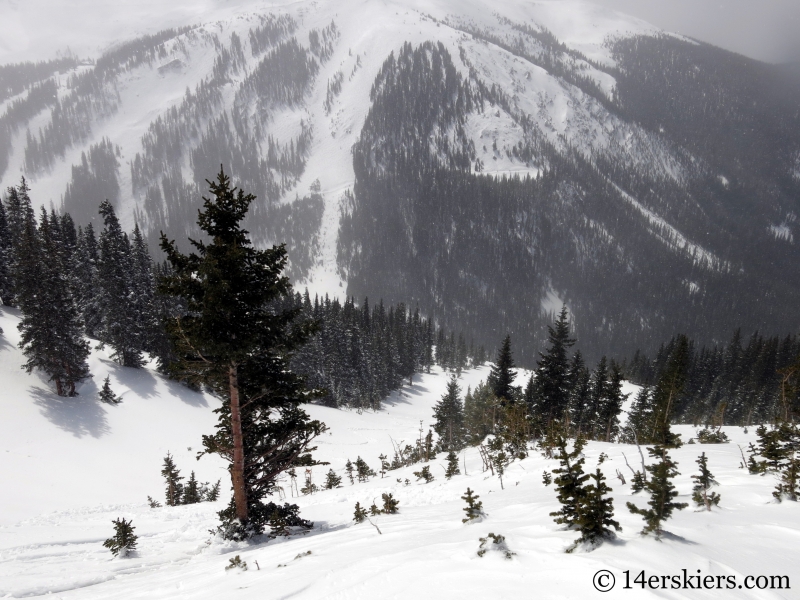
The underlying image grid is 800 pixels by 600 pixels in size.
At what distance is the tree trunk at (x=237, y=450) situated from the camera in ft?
30.2

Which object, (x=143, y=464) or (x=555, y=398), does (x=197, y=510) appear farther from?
(x=555, y=398)

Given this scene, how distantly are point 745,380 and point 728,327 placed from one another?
6037 inches

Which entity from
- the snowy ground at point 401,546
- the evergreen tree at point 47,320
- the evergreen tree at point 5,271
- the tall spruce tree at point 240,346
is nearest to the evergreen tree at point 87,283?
the evergreen tree at point 5,271

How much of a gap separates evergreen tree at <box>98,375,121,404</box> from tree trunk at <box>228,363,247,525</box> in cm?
3091

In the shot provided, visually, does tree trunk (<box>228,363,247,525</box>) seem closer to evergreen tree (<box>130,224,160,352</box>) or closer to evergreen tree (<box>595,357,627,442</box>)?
evergreen tree (<box>595,357,627,442</box>)

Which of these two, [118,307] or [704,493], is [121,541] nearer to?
[704,493]

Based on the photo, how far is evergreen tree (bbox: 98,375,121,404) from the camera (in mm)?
31891

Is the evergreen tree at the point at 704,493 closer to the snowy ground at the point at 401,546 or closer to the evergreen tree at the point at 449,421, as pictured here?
the snowy ground at the point at 401,546

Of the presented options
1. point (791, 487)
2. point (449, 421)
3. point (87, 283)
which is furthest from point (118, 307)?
point (791, 487)

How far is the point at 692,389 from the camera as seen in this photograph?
73000 millimetres

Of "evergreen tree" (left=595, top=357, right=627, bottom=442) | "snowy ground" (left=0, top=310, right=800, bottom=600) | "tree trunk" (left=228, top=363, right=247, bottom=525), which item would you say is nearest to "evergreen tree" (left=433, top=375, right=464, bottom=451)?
"evergreen tree" (left=595, top=357, right=627, bottom=442)

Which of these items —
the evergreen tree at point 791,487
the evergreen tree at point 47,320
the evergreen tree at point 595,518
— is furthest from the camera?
the evergreen tree at point 47,320

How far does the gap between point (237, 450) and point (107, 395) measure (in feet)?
103

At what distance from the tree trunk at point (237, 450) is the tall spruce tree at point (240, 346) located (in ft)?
0.08
